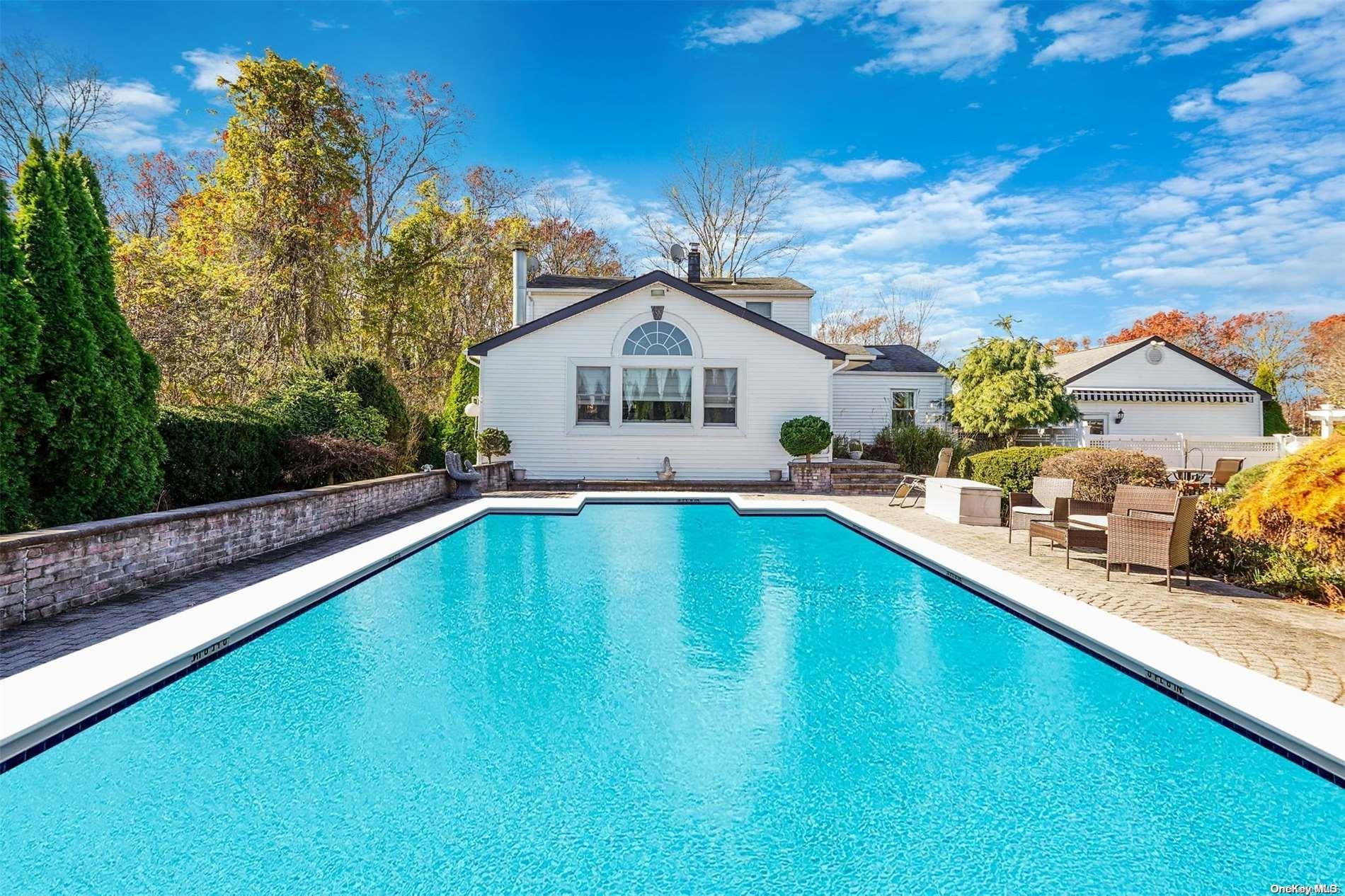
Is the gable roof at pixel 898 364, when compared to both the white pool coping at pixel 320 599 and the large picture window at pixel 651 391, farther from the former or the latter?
the white pool coping at pixel 320 599

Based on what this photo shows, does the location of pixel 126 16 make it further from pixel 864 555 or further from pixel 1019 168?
pixel 1019 168

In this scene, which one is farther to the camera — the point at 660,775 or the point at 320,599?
the point at 320,599

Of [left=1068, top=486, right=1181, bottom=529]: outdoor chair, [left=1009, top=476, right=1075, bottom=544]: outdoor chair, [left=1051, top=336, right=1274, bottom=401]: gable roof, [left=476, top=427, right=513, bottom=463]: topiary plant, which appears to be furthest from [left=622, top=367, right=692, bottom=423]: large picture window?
[left=1051, top=336, right=1274, bottom=401]: gable roof

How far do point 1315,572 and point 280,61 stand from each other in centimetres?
2600

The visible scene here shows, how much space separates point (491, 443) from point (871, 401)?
13.7 meters

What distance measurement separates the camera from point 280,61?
20.6 metres

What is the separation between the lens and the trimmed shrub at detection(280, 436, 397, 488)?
10422 mm

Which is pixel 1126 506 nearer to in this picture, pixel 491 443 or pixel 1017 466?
pixel 1017 466

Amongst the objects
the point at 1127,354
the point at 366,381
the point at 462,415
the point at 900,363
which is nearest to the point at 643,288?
the point at 462,415

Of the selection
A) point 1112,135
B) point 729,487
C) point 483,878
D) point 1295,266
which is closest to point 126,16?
point 729,487

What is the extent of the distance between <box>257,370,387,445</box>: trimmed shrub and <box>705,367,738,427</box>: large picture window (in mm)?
→ 8623

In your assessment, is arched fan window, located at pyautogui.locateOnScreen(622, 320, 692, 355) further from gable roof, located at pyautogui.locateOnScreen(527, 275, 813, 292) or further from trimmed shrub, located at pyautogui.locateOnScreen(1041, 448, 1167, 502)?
trimmed shrub, located at pyautogui.locateOnScreen(1041, 448, 1167, 502)

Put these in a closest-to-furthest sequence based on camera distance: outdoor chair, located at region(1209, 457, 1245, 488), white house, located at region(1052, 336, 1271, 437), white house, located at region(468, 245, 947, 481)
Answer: outdoor chair, located at region(1209, 457, 1245, 488) → white house, located at region(468, 245, 947, 481) → white house, located at region(1052, 336, 1271, 437)

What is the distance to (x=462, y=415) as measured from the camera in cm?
2030
